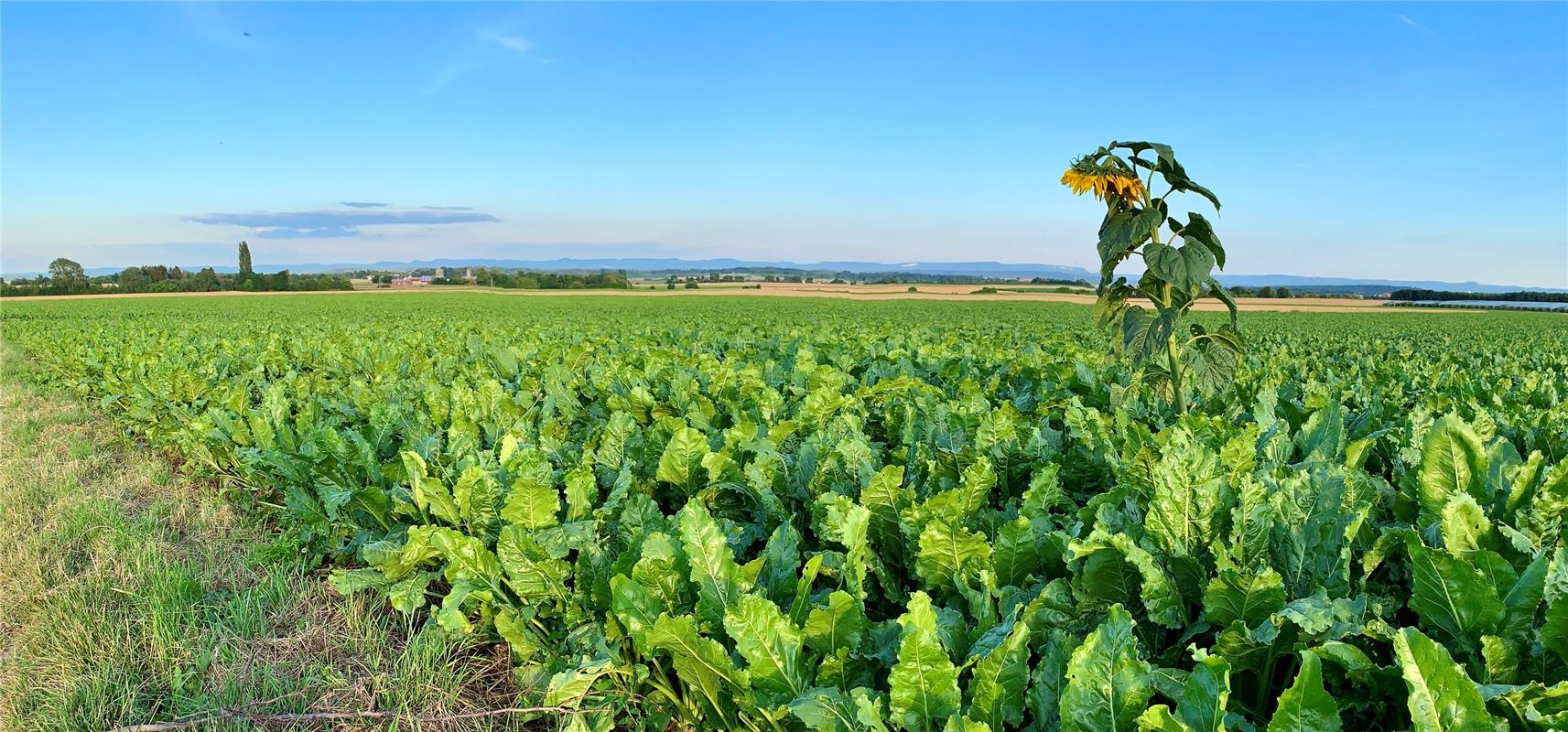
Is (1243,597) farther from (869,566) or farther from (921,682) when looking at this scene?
(869,566)

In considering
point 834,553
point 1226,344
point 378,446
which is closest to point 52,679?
point 378,446

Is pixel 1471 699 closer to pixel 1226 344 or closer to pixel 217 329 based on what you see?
pixel 1226 344

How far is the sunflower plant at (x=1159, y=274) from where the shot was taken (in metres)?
3.51

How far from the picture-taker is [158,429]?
6711 millimetres

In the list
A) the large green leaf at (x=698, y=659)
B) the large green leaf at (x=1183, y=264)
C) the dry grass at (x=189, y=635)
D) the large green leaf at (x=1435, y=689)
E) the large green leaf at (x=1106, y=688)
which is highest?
the large green leaf at (x=1183, y=264)

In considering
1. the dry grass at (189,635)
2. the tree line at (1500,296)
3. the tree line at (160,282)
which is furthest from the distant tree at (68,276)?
the tree line at (1500,296)

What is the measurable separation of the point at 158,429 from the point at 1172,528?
789 cm

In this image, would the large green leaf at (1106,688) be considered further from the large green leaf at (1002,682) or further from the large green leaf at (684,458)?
the large green leaf at (684,458)

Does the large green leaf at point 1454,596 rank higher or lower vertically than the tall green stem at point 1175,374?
lower

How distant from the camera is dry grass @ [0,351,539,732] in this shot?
2836mm

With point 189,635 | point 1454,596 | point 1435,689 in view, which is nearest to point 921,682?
point 1435,689

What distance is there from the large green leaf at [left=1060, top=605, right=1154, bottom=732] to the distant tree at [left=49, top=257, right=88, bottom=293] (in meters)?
90.3

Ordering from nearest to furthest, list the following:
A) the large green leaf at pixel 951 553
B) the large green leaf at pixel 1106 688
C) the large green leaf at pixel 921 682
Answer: the large green leaf at pixel 1106 688
the large green leaf at pixel 921 682
the large green leaf at pixel 951 553

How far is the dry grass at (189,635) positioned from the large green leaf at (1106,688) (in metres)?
1.95
